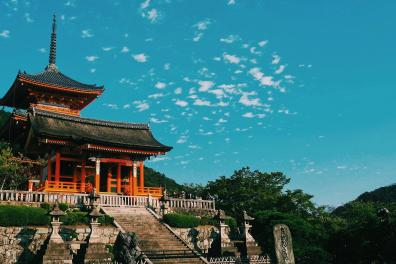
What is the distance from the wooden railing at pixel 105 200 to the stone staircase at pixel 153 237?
2.72ft

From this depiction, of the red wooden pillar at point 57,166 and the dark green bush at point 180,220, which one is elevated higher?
the red wooden pillar at point 57,166

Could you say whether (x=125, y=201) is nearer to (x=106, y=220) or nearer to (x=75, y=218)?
(x=106, y=220)

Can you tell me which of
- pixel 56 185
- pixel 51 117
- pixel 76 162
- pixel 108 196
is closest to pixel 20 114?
pixel 51 117

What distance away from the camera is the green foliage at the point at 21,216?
2117 cm

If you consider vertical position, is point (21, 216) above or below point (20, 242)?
above

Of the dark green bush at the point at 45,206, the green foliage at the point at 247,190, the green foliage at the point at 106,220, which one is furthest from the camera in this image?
the green foliage at the point at 247,190

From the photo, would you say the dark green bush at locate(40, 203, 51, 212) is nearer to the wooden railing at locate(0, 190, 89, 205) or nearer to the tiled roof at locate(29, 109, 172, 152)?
the wooden railing at locate(0, 190, 89, 205)

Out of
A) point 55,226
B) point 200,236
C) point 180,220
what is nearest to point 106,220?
point 55,226

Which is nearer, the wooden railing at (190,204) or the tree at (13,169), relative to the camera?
the tree at (13,169)

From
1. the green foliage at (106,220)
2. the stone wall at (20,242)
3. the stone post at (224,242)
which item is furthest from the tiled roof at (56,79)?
the stone post at (224,242)

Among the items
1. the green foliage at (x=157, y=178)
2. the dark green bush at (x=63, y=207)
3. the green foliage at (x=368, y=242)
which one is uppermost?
the green foliage at (x=157, y=178)

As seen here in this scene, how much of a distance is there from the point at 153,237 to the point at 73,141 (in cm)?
1158

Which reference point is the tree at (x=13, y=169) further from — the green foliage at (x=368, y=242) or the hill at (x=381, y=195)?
the hill at (x=381, y=195)

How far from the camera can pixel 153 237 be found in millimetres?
23578
